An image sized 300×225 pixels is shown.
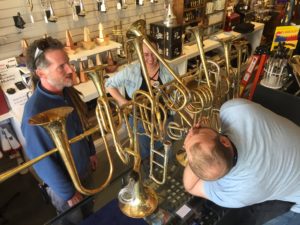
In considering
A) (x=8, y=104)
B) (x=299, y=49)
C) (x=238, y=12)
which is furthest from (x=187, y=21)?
(x=8, y=104)

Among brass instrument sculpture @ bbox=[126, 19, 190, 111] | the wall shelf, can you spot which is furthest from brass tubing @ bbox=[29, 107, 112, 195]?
the wall shelf

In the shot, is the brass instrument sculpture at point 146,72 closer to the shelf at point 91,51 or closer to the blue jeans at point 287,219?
the blue jeans at point 287,219

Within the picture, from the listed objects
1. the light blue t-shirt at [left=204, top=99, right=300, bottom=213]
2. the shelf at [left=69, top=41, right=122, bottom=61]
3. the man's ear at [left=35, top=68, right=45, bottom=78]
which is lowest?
the light blue t-shirt at [left=204, top=99, right=300, bottom=213]

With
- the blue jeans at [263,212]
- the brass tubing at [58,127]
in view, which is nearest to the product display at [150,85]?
the brass tubing at [58,127]

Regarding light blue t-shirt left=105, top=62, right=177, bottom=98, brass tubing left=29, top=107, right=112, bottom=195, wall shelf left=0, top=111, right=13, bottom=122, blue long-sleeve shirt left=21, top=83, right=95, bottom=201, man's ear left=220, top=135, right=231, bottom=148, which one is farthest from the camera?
wall shelf left=0, top=111, right=13, bottom=122

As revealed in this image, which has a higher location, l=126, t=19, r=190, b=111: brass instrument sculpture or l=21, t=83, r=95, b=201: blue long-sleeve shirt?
l=126, t=19, r=190, b=111: brass instrument sculpture

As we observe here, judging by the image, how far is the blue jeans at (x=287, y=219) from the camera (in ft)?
4.31

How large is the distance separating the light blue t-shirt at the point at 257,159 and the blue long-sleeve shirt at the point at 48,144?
778mm

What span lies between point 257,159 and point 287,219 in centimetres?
50

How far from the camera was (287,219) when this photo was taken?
4.36ft

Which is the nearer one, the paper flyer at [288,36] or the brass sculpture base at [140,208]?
the brass sculpture base at [140,208]

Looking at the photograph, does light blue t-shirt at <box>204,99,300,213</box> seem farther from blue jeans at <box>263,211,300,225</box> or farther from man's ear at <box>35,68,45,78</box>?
man's ear at <box>35,68,45,78</box>

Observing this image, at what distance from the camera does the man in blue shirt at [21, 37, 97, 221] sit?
128 centimetres

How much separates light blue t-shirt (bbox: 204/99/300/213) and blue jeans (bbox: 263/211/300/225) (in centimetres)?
10
